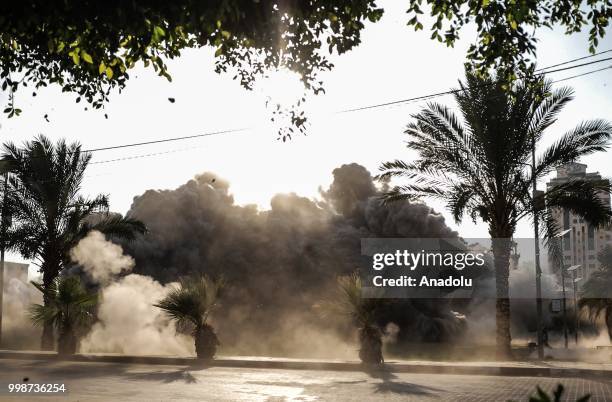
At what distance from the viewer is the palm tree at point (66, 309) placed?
64.4 feet

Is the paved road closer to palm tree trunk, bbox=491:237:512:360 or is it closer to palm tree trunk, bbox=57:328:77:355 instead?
palm tree trunk, bbox=57:328:77:355

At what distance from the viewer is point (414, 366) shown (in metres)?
15.4

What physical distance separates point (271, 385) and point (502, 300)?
10.0 meters

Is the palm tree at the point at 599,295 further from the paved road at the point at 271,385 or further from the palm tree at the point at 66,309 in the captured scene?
the palm tree at the point at 66,309

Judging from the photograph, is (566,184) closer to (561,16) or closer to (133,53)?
(561,16)

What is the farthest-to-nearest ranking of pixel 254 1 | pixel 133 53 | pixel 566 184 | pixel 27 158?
1. pixel 27 158
2. pixel 566 184
3. pixel 133 53
4. pixel 254 1

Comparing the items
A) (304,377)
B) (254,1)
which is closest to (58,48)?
(254,1)

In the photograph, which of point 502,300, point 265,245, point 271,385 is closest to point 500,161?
point 502,300

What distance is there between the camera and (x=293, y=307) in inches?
1795

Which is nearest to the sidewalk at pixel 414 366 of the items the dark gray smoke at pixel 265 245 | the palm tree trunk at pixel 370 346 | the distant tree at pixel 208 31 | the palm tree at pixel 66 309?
the palm tree trunk at pixel 370 346

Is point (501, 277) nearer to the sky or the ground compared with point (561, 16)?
nearer to the ground

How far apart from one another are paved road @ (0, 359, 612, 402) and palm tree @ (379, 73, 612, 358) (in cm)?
729

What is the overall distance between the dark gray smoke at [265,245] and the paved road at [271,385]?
86.3ft

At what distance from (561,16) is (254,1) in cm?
451
